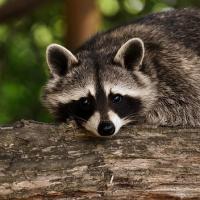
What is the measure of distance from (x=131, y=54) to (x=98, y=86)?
538mm

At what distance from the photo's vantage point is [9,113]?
1280 cm

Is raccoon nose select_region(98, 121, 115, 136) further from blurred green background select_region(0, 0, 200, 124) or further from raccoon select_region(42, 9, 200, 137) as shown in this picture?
blurred green background select_region(0, 0, 200, 124)

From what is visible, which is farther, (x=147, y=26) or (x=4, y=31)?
(x=4, y=31)

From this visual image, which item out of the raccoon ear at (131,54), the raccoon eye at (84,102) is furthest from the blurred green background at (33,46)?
the raccoon eye at (84,102)

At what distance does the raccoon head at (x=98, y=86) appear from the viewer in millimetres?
6199

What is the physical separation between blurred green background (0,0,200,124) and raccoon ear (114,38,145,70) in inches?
226

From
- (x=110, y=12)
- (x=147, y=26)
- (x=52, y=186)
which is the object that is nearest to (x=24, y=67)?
→ (x=110, y=12)

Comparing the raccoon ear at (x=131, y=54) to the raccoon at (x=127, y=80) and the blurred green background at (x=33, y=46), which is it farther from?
the blurred green background at (x=33, y=46)

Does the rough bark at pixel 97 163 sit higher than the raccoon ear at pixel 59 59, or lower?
lower

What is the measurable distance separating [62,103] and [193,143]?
4.61ft

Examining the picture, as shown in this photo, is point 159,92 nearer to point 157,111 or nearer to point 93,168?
point 157,111

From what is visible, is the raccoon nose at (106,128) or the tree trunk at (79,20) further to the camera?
the tree trunk at (79,20)

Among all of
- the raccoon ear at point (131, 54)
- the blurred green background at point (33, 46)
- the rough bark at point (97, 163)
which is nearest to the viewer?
the rough bark at point (97, 163)

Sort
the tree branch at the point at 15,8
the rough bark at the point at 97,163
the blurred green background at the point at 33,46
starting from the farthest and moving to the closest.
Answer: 1. the blurred green background at the point at 33,46
2. the tree branch at the point at 15,8
3. the rough bark at the point at 97,163
